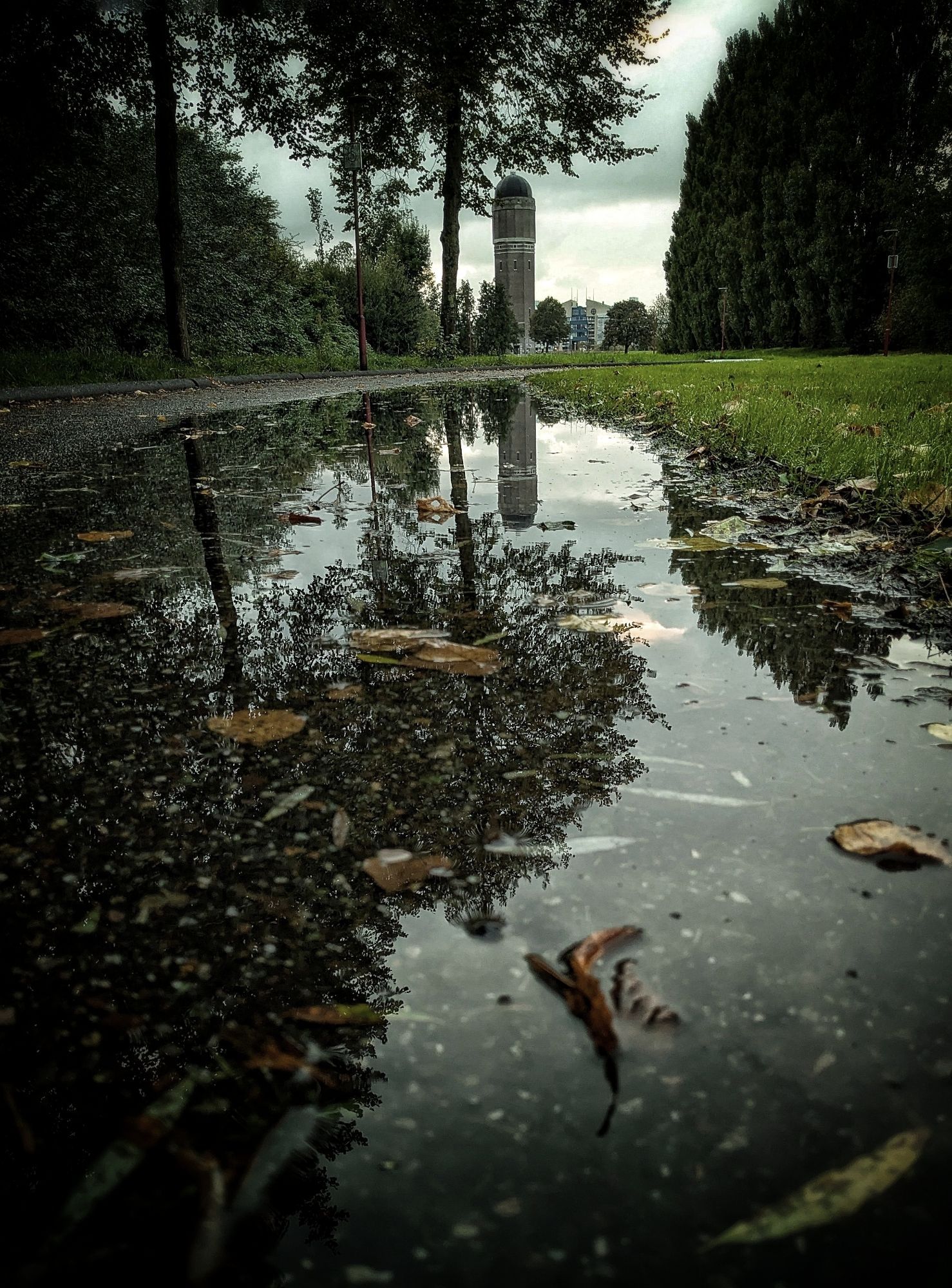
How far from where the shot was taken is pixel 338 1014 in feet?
2.91

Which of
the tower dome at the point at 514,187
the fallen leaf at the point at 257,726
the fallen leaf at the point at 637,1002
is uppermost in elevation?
the tower dome at the point at 514,187

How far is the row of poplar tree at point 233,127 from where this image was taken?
1434 cm

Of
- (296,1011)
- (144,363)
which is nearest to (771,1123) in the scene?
(296,1011)

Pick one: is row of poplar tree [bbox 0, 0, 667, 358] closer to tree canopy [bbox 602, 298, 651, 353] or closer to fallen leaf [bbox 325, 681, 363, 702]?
fallen leaf [bbox 325, 681, 363, 702]

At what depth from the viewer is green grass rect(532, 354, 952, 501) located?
3.81 meters

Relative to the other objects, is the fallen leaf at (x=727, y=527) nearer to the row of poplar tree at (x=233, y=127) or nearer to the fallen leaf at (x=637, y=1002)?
the fallen leaf at (x=637, y=1002)

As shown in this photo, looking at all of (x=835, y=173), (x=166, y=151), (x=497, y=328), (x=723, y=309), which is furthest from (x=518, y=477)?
(x=497, y=328)

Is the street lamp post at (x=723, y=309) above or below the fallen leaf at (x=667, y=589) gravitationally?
above

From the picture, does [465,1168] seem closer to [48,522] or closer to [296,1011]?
[296,1011]

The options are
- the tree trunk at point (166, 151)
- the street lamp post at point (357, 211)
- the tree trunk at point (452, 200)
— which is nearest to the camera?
the tree trunk at point (166, 151)

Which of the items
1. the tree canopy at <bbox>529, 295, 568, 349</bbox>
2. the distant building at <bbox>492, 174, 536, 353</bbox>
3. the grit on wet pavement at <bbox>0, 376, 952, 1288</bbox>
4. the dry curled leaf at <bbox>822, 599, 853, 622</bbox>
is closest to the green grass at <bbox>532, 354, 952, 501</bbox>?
the dry curled leaf at <bbox>822, 599, 853, 622</bbox>

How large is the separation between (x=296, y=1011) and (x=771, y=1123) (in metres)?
0.48

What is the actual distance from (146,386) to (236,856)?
504 inches

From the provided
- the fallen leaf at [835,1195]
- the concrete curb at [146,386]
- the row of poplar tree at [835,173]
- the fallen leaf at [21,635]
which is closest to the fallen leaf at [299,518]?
the fallen leaf at [21,635]
